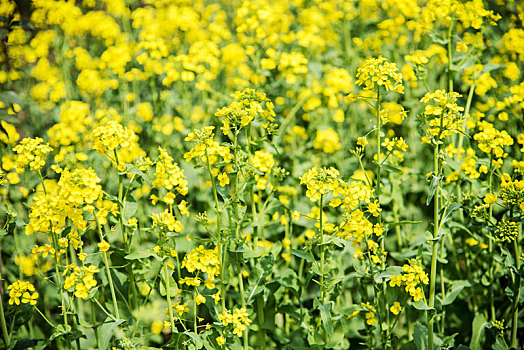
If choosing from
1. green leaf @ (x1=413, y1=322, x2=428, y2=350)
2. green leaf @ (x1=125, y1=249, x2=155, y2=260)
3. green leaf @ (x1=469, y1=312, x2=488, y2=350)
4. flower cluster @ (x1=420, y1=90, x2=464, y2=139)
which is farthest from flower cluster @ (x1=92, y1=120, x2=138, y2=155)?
green leaf @ (x1=469, y1=312, x2=488, y2=350)

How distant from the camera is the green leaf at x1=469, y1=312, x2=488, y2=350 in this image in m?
3.10

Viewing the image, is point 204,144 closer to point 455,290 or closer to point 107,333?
point 107,333

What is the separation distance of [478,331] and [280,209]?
183 centimetres

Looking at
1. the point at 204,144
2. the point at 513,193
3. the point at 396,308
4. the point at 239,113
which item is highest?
the point at 239,113

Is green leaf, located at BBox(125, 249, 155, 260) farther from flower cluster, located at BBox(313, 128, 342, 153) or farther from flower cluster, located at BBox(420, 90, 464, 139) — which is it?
flower cluster, located at BBox(313, 128, 342, 153)

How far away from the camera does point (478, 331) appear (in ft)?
10.3

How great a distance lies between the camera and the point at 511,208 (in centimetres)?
286

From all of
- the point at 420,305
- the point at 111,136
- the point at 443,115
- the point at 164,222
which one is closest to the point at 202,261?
the point at 164,222

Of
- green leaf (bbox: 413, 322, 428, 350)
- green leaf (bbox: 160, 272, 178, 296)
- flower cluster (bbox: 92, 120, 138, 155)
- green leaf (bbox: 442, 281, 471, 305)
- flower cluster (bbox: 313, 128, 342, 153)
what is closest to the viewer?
flower cluster (bbox: 92, 120, 138, 155)

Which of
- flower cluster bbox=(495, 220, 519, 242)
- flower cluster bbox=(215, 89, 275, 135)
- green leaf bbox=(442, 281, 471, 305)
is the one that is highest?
flower cluster bbox=(215, 89, 275, 135)

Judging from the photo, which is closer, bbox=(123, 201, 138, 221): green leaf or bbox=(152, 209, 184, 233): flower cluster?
bbox=(152, 209, 184, 233): flower cluster

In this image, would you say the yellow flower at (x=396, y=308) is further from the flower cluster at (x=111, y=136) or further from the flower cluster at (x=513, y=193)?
the flower cluster at (x=111, y=136)

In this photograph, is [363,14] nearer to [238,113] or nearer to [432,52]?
[432,52]

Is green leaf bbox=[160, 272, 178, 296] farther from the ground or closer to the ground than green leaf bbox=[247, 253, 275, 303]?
farther from the ground
